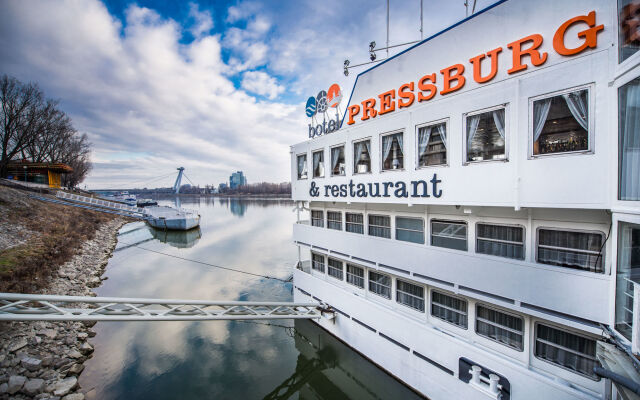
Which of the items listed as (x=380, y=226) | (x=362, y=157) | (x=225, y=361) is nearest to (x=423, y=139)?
(x=362, y=157)

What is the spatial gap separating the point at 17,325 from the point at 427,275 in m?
15.8

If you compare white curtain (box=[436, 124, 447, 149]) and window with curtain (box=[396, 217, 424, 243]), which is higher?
white curtain (box=[436, 124, 447, 149])

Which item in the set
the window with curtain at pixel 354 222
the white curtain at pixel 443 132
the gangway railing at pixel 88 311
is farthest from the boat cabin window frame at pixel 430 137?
the gangway railing at pixel 88 311

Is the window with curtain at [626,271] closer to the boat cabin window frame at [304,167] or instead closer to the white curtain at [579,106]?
the white curtain at [579,106]

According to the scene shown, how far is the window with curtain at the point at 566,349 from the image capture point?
4.89 metres

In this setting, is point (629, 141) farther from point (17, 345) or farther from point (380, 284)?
point (17, 345)

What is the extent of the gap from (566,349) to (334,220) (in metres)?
7.45

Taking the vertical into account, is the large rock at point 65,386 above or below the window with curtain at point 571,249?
below

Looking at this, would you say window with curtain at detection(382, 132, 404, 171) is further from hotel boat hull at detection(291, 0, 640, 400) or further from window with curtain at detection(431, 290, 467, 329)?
window with curtain at detection(431, 290, 467, 329)

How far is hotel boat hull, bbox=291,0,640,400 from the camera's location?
164 inches

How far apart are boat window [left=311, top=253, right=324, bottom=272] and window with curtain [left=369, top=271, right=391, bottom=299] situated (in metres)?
2.92

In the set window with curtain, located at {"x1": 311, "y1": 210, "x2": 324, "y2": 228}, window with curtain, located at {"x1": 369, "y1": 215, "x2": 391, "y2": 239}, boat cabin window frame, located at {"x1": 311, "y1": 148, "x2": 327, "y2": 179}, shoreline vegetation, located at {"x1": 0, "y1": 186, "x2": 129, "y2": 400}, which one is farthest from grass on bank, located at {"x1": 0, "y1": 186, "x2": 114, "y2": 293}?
window with curtain, located at {"x1": 369, "y1": 215, "x2": 391, "y2": 239}

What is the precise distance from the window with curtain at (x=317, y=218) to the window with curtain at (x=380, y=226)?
2.83 metres

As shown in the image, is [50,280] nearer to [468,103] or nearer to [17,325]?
[17,325]
